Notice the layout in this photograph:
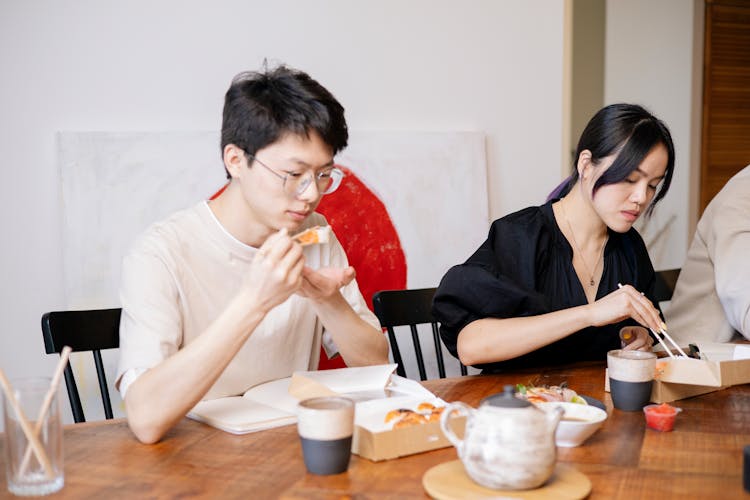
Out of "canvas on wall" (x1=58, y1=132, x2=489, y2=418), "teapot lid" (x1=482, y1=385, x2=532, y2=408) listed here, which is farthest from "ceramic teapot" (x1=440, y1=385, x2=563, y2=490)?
"canvas on wall" (x1=58, y1=132, x2=489, y2=418)

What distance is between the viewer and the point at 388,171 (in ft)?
9.38

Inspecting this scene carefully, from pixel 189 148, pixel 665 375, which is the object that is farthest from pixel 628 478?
pixel 189 148

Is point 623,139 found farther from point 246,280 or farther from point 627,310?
point 246,280

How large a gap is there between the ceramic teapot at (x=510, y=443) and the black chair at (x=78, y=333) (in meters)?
0.99

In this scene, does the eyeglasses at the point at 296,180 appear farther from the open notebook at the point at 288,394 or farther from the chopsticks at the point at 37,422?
the chopsticks at the point at 37,422

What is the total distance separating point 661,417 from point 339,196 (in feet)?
5.27

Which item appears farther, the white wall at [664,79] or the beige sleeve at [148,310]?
the white wall at [664,79]

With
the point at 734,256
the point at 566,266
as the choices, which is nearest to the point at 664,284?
the point at 734,256

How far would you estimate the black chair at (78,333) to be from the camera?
169 centimetres

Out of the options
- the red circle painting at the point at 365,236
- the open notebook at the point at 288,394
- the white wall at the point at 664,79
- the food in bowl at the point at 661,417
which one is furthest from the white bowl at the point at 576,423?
the white wall at the point at 664,79

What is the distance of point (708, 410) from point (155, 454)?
1.02 m

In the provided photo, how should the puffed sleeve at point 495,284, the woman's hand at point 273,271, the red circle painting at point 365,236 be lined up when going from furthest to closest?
the red circle painting at point 365,236 → the puffed sleeve at point 495,284 → the woman's hand at point 273,271

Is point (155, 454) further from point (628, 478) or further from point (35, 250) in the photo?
point (35, 250)

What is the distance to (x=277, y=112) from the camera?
5.19ft
